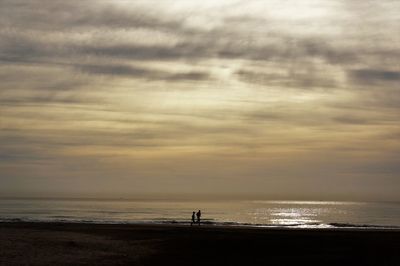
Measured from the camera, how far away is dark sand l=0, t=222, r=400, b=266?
2883 centimetres

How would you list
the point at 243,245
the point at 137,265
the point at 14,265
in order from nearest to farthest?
the point at 14,265 < the point at 137,265 < the point at 243,245

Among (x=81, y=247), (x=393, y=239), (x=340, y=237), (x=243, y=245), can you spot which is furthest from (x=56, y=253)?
(x=393, y=239)

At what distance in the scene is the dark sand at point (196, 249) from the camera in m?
28.8

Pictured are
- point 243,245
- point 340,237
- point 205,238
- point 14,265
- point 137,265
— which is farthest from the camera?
point 340,237

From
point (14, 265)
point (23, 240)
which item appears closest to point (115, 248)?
point (23, 240)

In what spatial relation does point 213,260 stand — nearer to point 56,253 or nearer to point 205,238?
point 56,253

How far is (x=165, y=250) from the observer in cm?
3419

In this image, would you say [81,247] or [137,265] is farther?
[81,247]

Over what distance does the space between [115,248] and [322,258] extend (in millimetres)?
12683

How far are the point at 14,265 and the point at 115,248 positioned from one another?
9.77 m

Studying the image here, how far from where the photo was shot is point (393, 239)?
44.0 meters

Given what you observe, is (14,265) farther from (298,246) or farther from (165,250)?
(298,246)

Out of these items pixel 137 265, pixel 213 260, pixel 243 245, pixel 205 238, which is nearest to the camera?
pixel 137 265

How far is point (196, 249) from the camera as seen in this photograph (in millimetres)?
34562
